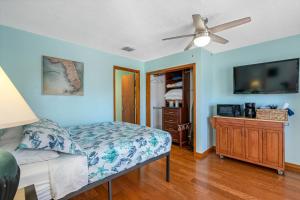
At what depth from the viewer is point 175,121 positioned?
→ 12.4ft

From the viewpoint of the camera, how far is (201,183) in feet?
6.95

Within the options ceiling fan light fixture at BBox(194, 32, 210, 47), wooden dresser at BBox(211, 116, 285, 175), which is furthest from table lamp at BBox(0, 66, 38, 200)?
Result: wooden dresser at BBox(211, 116, 285, 175)

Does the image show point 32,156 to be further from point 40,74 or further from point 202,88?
point 202,88

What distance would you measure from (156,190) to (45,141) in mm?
1499

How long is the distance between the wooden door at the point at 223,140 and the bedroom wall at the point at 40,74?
7.80 feet

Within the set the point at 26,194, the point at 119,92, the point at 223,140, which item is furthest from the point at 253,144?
the point at 119,92

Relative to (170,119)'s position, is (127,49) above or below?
above

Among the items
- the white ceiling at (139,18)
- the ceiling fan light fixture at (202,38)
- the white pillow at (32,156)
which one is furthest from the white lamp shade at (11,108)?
the ceiling fan light fixture at (202,38)

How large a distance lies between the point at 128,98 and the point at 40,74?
2.47 m

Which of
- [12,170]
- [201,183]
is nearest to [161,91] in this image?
[201,183]

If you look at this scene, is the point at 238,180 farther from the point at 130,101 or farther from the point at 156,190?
Result: the point at 130,101

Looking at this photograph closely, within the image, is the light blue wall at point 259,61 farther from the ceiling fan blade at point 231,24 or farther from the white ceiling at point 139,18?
the ceiling fan blade at point 231,24

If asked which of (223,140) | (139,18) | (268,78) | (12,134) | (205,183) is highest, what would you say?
(139,18)

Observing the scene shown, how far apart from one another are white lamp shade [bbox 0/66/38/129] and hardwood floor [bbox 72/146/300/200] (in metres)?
1.66
